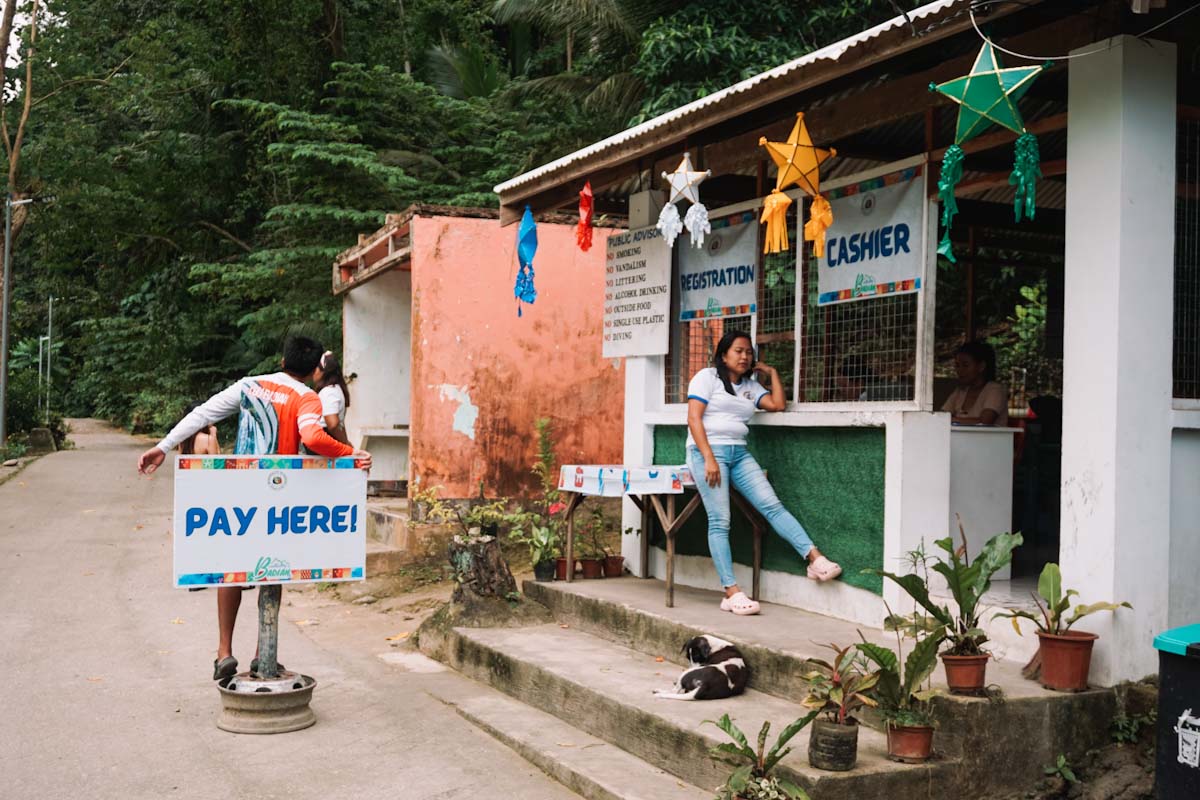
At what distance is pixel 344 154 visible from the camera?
1767 cm

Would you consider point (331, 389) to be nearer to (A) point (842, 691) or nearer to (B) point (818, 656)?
(B) point (818, 656)

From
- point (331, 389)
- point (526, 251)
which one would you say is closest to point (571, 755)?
point (331, 389)

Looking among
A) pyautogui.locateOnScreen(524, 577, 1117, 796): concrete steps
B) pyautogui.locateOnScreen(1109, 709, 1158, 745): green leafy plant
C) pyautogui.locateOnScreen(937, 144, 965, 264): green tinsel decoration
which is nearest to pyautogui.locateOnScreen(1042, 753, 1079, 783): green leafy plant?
pyautogui.locateOnScreen(524, 577, 1117, 796): concrete steps

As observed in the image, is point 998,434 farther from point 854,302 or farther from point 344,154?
point 344,154

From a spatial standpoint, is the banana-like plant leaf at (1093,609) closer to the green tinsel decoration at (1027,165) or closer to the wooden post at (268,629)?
the green tinsel decoration at (1027,165)

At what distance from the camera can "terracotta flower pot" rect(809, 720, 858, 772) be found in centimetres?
448

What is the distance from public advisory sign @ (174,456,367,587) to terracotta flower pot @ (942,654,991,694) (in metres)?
3.15

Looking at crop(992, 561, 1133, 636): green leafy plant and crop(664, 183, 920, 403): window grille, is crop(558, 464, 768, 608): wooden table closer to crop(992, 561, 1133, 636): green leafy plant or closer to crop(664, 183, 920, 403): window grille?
crop(664, 183, 920, 403): window grille


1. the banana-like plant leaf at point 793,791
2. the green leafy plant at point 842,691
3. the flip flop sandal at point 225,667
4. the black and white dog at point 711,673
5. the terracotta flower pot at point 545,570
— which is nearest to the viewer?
the banana-like plant leaf at point 793,791

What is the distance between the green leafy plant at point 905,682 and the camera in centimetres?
466

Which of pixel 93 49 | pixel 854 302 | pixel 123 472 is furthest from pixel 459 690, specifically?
pixel 93 49

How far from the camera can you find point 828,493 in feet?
22.6

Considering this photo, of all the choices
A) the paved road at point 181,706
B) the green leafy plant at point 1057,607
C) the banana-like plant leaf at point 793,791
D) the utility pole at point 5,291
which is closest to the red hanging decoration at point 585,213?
the paved road at point 181,706

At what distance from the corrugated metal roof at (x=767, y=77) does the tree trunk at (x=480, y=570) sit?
2.78 metres
